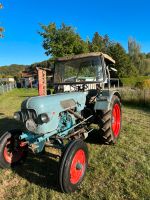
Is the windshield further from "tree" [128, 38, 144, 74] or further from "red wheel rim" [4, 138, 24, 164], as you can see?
"tree" [128, 38, 144, 74]

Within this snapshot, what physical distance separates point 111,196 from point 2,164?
76.2 inches

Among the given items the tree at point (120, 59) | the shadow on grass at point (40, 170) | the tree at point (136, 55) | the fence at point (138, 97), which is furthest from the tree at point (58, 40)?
the tree at point (136, 55)

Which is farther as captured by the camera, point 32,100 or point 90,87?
point 90,87

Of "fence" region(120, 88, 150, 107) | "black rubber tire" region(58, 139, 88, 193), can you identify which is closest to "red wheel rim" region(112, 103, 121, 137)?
"black rubber tire" region(58, 139, 88, 193)

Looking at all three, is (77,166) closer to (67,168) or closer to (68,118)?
(67,168)

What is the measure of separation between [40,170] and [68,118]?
103 centimetres

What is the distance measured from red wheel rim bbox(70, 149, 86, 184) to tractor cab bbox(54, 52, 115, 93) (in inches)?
72.1

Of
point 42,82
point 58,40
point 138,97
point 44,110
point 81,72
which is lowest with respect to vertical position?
point 138,97

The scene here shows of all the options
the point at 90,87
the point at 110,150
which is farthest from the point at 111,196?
the point at 90,87

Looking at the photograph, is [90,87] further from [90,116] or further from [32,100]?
[32,100]

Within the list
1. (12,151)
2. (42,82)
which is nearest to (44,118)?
(12,151)

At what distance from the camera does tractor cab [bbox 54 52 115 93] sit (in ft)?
16.2

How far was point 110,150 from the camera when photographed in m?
4.64

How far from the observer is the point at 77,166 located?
3354 mm
